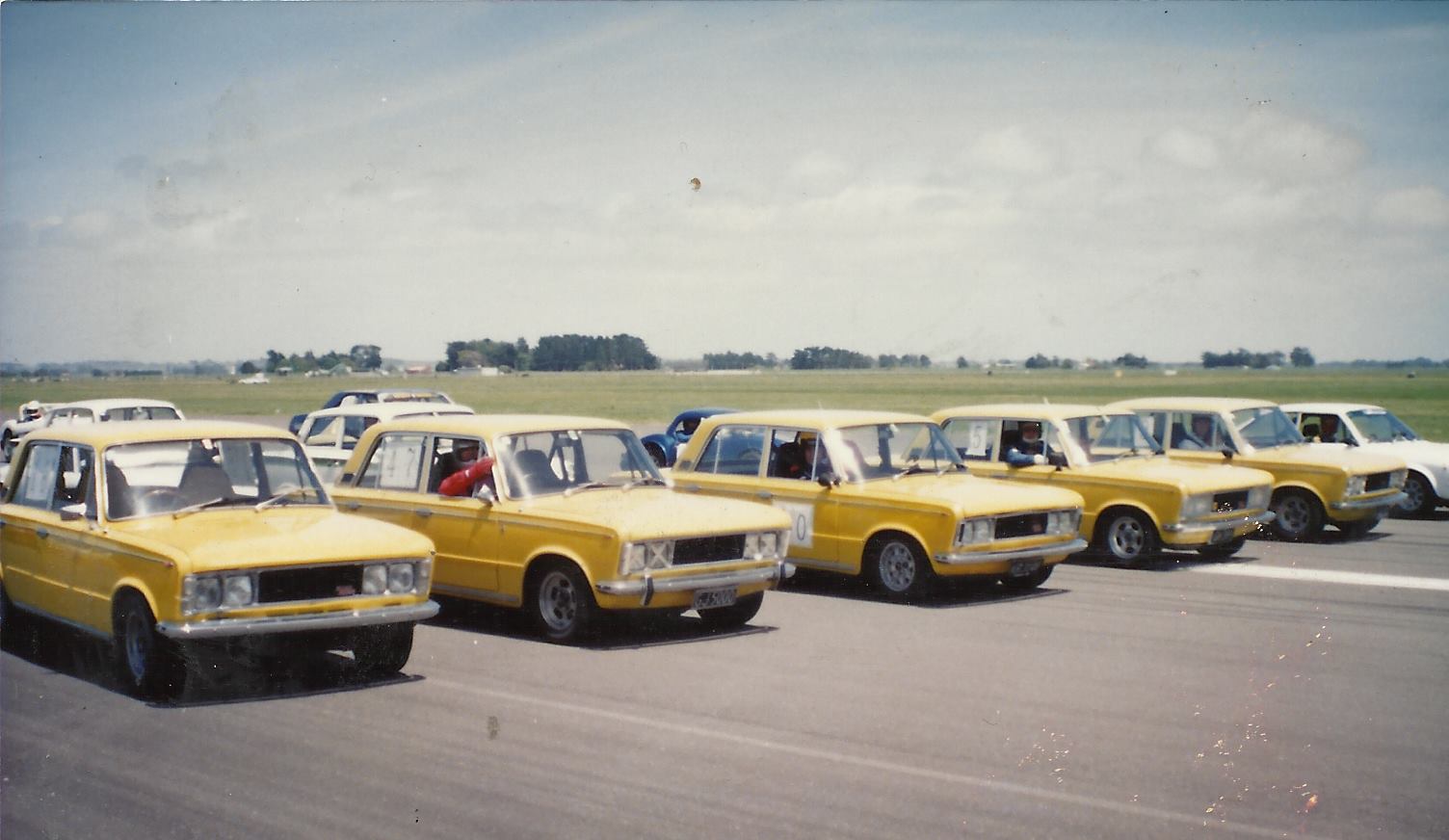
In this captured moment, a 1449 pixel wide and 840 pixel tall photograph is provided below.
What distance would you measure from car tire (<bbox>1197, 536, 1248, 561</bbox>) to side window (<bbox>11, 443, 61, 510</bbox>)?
1128 cm

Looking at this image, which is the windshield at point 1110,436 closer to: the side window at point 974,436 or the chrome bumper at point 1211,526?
the side window at point 974,436

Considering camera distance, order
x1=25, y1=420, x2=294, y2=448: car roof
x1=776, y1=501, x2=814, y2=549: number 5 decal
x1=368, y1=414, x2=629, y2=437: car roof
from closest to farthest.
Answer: x1=25, y1=420, x2=294, y2=448: car roof
x1=368, y1=414, x2=629, y2=437: car roof
x1=776, y1=501, x2=814, y2=549: number 5 decal

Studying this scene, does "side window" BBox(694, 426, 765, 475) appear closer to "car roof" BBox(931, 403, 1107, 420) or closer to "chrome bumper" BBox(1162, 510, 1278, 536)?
"car roof" BBox(931, 403, 1107, 420)

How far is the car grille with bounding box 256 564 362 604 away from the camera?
23.2 ft

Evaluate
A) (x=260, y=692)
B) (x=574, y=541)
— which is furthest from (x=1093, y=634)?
(x=260, y=692)

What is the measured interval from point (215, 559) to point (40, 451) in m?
2.55

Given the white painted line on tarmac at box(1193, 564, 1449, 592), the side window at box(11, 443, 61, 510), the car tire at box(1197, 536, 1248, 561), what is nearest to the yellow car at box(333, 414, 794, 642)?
the side window at box(11, 443, 61, 510)

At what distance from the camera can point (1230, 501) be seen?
44.0ft

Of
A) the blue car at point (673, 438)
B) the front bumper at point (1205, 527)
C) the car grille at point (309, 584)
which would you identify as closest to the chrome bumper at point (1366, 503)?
the front bumper at point (1205, 527)

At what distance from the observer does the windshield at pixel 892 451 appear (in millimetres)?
11406

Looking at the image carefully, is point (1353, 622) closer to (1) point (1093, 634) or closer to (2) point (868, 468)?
(1) point (1093, 634)

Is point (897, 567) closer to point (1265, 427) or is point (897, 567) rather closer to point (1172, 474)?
point (1172, 474)

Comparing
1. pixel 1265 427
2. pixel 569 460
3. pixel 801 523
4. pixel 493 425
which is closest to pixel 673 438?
pixel 1265 427

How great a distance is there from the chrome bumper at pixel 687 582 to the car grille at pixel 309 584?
1.79 metres
